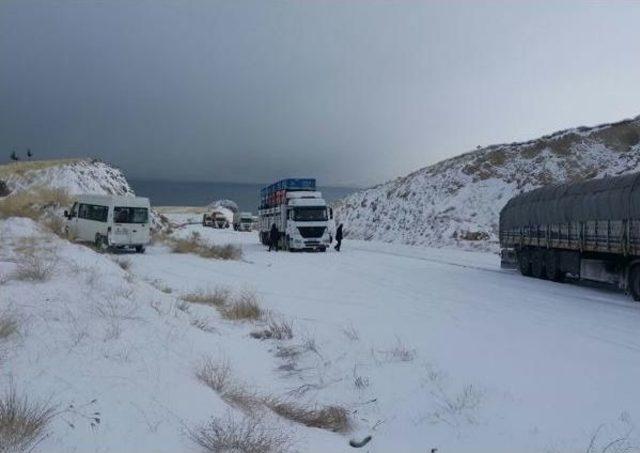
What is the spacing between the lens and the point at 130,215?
93.5 ft

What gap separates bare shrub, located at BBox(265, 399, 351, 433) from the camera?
6230 millimetres

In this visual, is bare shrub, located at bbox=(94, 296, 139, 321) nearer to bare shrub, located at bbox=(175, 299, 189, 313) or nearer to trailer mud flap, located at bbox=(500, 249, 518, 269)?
bare shrub, located at bbox=(175, 299, 189, 313)

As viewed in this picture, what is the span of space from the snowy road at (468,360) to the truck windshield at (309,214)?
51.7 ft

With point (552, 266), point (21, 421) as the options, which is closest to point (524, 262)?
point (552, 266)

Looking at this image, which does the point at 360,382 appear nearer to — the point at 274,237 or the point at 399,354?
the point at 399,354

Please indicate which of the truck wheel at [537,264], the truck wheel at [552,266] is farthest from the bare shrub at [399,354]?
the truck wheel at [537,264]

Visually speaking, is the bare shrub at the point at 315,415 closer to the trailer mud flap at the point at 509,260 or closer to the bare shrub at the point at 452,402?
the bare shrub at the point at 452,402

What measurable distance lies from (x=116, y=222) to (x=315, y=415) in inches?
939

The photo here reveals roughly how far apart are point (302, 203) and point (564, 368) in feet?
86.9

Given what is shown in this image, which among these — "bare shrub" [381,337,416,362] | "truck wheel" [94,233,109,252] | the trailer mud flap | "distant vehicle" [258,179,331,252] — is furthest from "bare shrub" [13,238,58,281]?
"distant vehicle" [258,179,331,252]

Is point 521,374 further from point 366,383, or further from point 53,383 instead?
point 53,383

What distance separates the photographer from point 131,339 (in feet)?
23.5

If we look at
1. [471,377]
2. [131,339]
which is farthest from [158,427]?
[471,377]

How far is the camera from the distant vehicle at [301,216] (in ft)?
110
